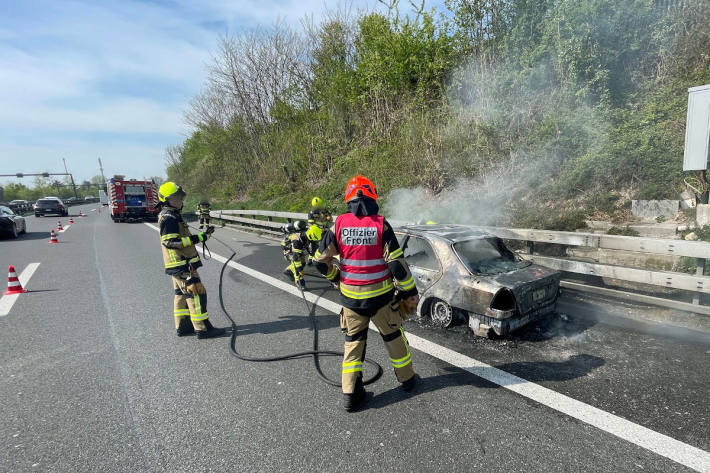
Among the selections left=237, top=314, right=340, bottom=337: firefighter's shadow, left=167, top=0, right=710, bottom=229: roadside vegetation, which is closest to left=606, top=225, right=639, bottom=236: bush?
left=167, top=0, right=710, bottom=229: roadside vegetation

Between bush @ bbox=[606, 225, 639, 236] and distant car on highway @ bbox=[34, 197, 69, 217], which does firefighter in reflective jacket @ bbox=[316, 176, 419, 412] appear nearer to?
bush @ bbox=[606, 225, 639, 236]

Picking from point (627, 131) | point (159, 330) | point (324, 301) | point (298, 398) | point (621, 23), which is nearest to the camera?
point (298, 398)

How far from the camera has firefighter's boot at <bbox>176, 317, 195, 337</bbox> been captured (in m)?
4.55

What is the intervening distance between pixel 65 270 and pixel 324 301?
6738mm

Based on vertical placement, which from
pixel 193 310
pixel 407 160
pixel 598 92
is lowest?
pixel 193 310

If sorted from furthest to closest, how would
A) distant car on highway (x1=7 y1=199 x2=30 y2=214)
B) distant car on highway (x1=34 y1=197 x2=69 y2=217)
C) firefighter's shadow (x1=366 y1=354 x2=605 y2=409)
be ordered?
distant car on highway (x1=7 y1=199 x2=30 y2=214), distant car on highway (x1=34 y1=197 x2=69 y2=217), firefighter's shadow (x1=366 y1=354 x2=605 y2=409)

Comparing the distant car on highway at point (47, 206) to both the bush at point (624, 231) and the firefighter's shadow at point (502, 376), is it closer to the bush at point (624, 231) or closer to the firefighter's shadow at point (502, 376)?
the firefighter's shadow at point (502, 376)

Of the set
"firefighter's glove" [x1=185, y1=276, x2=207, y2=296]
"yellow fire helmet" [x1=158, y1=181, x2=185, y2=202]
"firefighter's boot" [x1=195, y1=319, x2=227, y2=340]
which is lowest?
"firefighter's boot" [x1=195, y1=319, x2=227, y2=340]

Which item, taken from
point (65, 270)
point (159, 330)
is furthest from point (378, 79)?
point (159, 330)

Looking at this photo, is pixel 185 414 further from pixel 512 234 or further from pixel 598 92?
pixel 598 92

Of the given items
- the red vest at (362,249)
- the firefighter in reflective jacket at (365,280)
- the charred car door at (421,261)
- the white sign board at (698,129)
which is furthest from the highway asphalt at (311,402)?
the white sign board at (698,129)

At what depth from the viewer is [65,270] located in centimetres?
850

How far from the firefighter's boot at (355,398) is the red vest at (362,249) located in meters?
0.82

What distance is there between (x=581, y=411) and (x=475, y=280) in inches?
62.0
